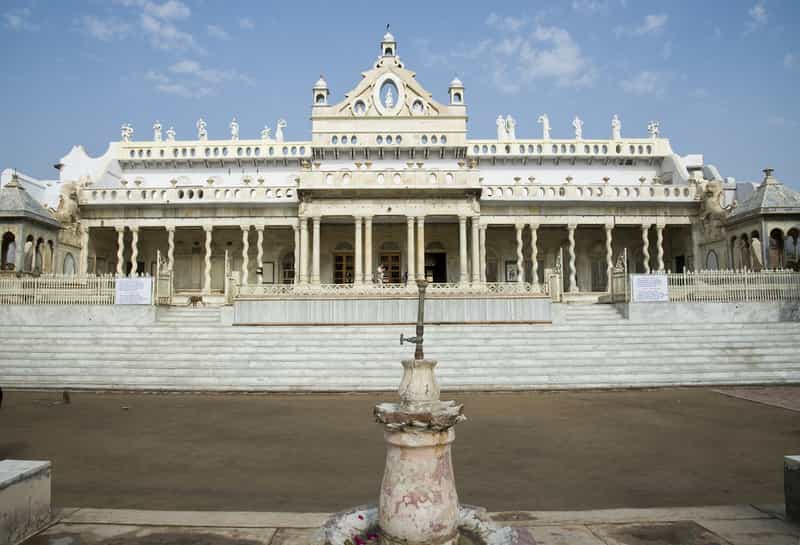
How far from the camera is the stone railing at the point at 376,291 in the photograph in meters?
20.1

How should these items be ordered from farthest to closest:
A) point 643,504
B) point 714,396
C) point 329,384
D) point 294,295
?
1. point 294,295
2. point 329,384
3. point 714,396
4. point 643,504

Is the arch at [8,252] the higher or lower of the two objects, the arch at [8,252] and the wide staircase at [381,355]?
the higher

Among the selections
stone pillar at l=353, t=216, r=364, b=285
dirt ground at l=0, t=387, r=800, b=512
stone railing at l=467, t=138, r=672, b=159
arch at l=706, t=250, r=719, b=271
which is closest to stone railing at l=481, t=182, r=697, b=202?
arch at l=706, t=250, r=719, b=271

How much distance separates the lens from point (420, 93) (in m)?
33.6

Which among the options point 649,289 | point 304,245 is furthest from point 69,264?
point 649,289

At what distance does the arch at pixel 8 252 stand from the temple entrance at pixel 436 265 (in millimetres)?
20046

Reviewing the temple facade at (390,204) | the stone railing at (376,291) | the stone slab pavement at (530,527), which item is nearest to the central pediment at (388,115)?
the temple facade at (390,204)

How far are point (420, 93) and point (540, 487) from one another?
30.5 meters

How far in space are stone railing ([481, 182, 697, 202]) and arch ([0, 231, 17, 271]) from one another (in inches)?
880

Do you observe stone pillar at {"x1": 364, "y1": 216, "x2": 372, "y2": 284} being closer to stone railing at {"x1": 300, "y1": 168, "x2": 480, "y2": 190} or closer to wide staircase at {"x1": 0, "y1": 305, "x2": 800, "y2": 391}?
stone railing at {"x1": 300, "y1": 168, "x2": 480, "y2": 190}

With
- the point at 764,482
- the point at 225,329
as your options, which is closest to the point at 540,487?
the point at 764,482

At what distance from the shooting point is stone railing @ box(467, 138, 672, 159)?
3506cm

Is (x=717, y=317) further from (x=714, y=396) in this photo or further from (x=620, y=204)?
(x=620, y=204)

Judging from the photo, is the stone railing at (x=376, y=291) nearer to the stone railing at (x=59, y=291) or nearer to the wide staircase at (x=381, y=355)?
the wide staircase at (x=381, y=355)
